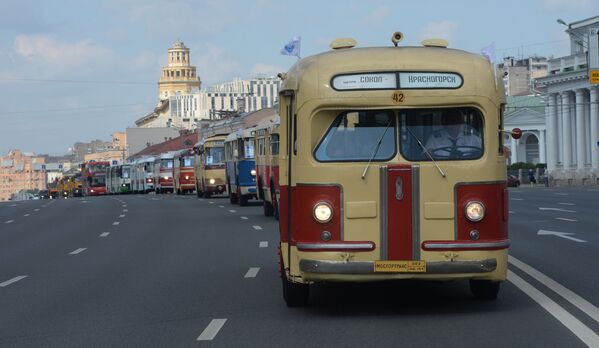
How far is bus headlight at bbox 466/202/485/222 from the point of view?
11.4 metres

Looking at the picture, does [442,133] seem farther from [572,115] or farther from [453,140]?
[572,115]

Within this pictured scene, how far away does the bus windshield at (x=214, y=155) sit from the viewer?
185ft

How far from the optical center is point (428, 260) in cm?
1133

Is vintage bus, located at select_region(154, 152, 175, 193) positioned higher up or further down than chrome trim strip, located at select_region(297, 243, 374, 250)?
higher up

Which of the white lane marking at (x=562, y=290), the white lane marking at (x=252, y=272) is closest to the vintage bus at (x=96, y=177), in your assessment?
the white lane marking at (x=252, y=272)

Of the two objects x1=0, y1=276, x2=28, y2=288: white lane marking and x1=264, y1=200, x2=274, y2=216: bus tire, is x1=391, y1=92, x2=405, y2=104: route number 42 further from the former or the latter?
x1=264, y1=200, x2=274, y2=216: bus tire

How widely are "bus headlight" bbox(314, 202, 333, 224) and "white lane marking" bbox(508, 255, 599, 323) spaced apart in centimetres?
257

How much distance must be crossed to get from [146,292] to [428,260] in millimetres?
4589

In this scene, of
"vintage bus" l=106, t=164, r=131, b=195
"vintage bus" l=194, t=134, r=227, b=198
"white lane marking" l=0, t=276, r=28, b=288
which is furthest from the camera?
"vintage bus" l=106, t=164, r=131, b=195

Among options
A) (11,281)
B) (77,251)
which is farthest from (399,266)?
(77,251)

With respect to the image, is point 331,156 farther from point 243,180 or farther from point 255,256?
point 243,180

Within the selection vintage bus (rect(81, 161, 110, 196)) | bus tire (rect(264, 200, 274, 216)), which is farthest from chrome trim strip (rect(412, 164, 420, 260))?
vintage bus (rect(81, 161, 110, 196))

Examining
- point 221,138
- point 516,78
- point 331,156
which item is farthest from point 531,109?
point 331,156

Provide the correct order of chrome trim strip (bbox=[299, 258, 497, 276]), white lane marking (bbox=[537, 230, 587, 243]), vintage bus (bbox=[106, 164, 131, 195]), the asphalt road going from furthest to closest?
vintage bus (bbox=[106, 164, 131, 195]) < white lane marking (bbox=[537, 230, 587, 243]) < chrome trim strip (bbox=[299, 258, 497, 276]) < the asphalt road
